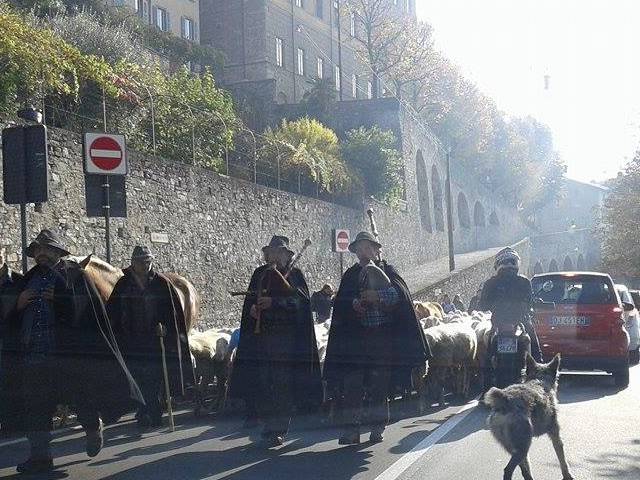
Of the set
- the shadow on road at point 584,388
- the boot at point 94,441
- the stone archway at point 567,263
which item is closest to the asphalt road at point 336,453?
the boot at point 94,441

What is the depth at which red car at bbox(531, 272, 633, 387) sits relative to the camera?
14617 mm

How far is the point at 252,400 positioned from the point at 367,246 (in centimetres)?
189

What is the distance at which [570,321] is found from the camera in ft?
48.8

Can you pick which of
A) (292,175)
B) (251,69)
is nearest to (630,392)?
(292,175)

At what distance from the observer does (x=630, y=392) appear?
45.2 feet

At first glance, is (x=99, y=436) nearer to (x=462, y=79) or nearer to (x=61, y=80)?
(x=61, y=80)

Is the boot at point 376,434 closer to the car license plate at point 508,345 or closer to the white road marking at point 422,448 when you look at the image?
the white road marking at point 422,448

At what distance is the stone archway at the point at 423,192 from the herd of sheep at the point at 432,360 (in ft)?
113

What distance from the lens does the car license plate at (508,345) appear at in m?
10.8

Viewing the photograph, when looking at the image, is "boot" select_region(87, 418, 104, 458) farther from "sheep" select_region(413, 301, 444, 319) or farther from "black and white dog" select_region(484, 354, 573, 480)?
"sheep" select_region(413, 301, 444, 319)

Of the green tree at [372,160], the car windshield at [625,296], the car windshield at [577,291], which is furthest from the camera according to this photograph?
the green tree at [372,160]

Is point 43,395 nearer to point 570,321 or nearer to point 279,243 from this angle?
point 279,243

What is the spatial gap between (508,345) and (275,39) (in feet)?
139

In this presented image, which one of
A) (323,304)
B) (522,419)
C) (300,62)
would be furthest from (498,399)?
(300,62)
